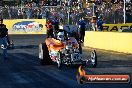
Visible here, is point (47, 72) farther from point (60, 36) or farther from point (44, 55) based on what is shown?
point (44, 55)

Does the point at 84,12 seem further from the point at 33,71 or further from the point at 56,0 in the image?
the point at 33,71

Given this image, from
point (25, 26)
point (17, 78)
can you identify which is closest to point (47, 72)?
point (17, 78)

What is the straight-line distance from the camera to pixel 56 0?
2025 inches

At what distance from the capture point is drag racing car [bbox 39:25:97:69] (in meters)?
16.7

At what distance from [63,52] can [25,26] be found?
91.7 feet

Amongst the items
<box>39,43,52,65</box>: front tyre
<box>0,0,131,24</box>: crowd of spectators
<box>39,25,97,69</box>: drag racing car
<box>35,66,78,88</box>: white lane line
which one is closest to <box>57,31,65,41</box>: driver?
<box>39,25,97,69</box>: drag racing car

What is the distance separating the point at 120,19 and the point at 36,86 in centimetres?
3059

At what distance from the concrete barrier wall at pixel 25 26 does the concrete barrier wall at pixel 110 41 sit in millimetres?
15243

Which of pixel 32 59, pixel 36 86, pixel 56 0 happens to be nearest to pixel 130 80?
pixel 36 86

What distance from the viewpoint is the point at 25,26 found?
44.6m

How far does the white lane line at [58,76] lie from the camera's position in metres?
12.9

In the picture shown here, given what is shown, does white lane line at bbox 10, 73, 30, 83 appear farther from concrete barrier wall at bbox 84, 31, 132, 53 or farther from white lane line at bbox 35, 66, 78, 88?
concrete barrier wall at bbox 84, 31, 132, 53

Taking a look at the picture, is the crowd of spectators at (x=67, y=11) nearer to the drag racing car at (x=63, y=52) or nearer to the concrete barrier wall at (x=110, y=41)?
the concrete barrier wall at (x=110, y=41)

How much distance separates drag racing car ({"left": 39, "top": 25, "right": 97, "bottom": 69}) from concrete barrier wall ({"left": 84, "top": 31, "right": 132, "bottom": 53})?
21.8 feet
